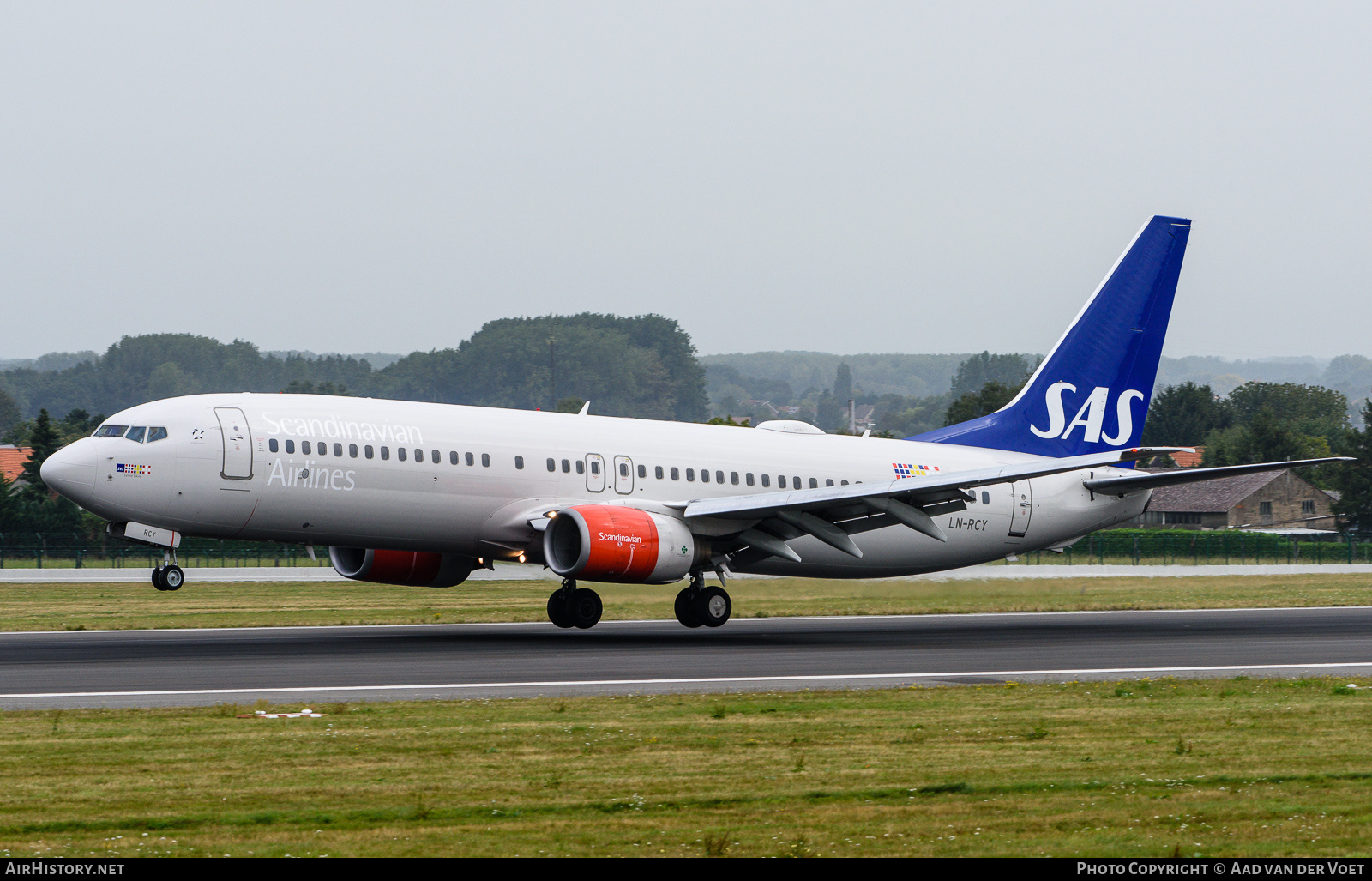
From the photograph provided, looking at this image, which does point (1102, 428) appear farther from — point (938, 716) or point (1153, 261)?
point (938, 716)

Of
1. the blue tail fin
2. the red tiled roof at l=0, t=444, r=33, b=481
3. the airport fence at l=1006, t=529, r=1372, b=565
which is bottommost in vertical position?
the airport fence at l=1006, t=529, r=1372, b=565

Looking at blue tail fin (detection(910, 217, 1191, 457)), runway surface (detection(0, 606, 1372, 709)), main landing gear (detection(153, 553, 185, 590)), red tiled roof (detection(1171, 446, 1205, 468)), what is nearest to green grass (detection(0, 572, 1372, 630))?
runway surface (detection(0, 606, 1372, 709))

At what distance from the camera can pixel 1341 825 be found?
10523mm

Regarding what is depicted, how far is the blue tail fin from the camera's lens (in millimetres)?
37094

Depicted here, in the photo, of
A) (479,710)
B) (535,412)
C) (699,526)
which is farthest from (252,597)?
(479,710)

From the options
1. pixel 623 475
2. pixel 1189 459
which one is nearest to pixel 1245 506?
pixel 1189 459

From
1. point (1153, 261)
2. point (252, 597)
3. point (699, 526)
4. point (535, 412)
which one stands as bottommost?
point (252, 597)

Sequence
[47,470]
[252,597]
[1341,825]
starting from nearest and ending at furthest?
[1341,825] < [47,470] < [252,597]

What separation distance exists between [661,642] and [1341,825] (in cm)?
1825

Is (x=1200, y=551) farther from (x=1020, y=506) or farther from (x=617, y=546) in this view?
(x=617, y=546)

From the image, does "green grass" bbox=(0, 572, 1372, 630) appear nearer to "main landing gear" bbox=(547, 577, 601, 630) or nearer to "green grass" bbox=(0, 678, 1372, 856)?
"main landing gear" bbox=(547, 577, 601, 630)

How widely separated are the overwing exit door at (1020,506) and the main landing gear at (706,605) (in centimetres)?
839

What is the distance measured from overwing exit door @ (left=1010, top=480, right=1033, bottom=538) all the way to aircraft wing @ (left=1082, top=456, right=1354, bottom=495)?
58.6 inches

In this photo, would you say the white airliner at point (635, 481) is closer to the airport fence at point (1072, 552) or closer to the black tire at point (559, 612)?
the black tire at point (559, 612)
